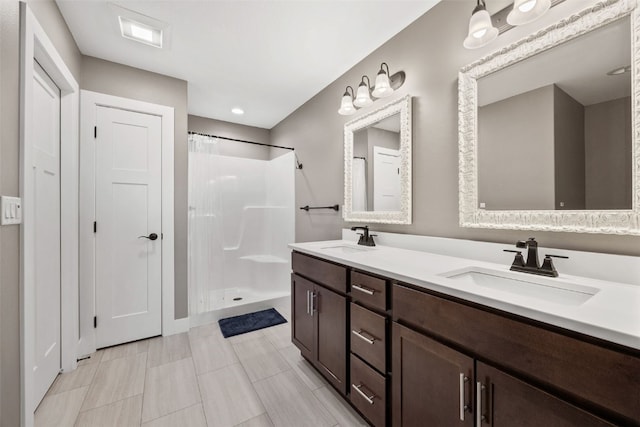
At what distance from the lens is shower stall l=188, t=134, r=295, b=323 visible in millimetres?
2592

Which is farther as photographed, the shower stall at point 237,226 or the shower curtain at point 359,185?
the shower stall at point 237,226

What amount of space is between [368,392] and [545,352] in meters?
0.86

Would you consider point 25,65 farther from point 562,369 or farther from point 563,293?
point 563,293

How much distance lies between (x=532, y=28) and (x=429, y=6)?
0.66 m

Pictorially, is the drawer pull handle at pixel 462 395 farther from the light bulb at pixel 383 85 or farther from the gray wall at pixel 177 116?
the gray wall at pixel 177 116

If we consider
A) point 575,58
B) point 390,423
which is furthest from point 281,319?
point 575,58

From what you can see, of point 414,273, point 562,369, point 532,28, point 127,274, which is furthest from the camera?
point 127,274

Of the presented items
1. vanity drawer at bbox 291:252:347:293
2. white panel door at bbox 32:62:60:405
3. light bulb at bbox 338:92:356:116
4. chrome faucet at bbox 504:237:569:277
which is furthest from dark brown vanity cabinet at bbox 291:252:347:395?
white panel door at bbox 32:62:60:405

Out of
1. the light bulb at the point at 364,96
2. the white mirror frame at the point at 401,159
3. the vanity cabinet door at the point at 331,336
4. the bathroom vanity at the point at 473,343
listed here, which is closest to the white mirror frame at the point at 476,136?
the bathroom vanity at the point at 473,343

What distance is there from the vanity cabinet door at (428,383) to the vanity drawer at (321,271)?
0.41m

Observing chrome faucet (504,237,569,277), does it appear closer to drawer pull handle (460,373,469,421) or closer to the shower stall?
drawer pull handle (460,373,469,421)

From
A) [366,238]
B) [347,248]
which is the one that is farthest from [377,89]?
[347,248]

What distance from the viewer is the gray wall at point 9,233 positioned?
100cm

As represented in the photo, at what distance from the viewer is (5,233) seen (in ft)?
3.40
